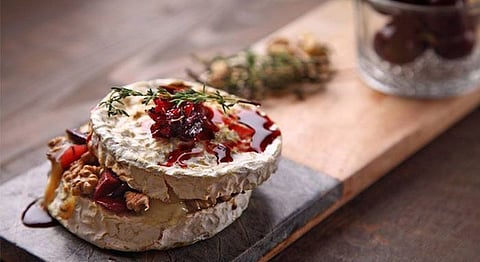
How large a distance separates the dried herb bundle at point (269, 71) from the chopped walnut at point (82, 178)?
61 cm

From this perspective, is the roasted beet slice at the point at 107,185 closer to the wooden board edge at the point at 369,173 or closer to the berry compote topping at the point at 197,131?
the berry compote topping at the point at 197,131

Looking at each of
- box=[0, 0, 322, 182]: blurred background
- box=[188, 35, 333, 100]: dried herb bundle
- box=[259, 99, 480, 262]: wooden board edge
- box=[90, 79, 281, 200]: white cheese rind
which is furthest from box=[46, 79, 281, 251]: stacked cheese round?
box=[188, 35, 333, 100]: dried herb bundle

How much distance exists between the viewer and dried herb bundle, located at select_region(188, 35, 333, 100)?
2266mm

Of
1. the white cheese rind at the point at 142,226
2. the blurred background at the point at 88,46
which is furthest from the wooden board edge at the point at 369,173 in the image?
the blurred background at the point at 88,46

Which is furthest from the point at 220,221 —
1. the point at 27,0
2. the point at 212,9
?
the point at 27,0

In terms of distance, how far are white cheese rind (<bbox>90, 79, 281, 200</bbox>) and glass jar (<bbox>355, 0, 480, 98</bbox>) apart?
664 mm

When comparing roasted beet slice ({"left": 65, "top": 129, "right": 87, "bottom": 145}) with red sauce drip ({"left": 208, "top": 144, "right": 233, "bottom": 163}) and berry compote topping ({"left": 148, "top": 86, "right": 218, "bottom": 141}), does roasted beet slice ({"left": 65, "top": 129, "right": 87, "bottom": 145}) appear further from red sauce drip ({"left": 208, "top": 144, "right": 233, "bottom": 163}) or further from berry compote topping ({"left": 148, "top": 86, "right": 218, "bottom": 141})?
red sauce drip ({"left": 208, "top": 144, "right": 233, "bottom": 163})

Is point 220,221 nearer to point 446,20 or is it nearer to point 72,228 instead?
point 72,228

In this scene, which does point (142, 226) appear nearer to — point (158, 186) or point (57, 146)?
point (158, 186)

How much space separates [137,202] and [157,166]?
73 mm

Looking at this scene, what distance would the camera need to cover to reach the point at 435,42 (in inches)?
88.0

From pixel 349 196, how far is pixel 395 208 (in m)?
0.10

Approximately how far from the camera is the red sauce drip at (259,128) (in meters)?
1.74

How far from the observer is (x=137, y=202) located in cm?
160
